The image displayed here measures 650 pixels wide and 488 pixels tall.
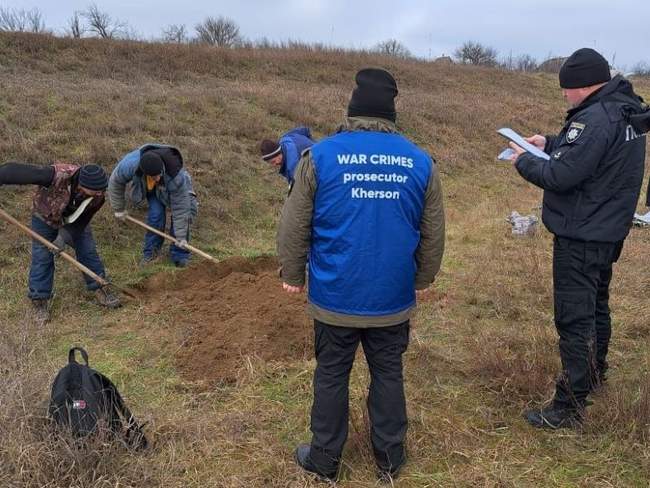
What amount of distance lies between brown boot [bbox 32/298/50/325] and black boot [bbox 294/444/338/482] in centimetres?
303

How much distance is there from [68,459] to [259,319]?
222 centimetres

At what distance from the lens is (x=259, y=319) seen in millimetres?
4625

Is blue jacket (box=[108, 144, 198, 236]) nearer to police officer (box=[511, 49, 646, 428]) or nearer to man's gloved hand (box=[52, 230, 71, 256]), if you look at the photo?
man's gloved hand (box=[52, 230, 71, 256])

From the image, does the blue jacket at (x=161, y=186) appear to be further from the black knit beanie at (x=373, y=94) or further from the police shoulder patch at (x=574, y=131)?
the police shoulder patch at (x=574, y=131)

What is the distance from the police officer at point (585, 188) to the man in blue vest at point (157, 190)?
13.1ft

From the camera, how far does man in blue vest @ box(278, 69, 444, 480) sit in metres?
2.36

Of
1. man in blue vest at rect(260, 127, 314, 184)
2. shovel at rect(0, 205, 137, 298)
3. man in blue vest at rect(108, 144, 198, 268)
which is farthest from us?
man in blue vest at rect(108, 144, 198, 268)

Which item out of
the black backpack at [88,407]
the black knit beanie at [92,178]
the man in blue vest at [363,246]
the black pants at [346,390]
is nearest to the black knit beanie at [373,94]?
the man in blue vest at [363,246]

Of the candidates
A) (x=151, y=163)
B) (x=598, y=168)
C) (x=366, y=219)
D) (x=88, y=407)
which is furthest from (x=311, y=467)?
(x=151, y=163)

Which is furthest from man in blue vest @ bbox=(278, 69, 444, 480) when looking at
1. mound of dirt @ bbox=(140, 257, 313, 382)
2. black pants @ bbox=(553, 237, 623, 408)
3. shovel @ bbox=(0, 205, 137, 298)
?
shovel @ bbox=(0, 205, 137, 298)

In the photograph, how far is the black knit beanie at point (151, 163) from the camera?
5.66 meters

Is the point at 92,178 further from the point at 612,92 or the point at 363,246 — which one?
the point at 612,92

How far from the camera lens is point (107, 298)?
17.6 ft

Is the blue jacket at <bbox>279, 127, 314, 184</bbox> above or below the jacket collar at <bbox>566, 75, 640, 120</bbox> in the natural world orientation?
below
